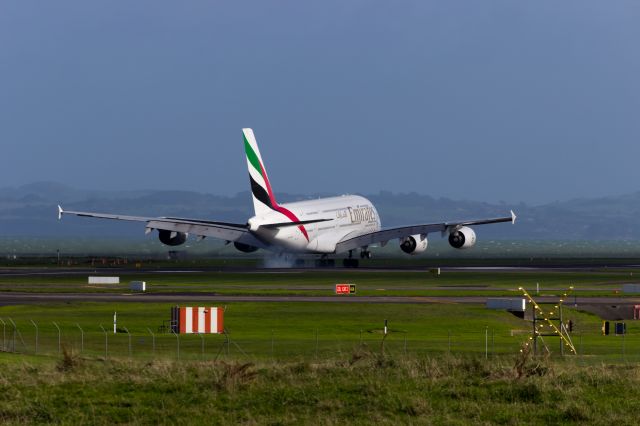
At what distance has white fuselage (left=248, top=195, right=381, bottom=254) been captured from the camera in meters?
116

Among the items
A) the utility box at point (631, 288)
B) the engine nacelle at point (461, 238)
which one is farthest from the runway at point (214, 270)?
the utility box at point (631, 288)

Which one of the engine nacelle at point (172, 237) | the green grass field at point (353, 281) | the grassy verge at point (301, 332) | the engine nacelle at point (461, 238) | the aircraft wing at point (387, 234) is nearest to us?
the grassy verge at point (301, 332)

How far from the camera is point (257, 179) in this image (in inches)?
4633

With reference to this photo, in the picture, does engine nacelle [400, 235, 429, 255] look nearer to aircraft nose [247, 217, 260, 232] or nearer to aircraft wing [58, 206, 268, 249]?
aircraft wing [58, 206, 268, 249]

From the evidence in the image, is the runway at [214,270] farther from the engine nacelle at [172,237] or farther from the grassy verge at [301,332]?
the grassy verge at [301,332]

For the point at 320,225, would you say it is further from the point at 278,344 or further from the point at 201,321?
the point at 278,344

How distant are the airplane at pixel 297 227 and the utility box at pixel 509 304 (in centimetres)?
4110

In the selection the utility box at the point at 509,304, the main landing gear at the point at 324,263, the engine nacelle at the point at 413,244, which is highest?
the engine nacelle at the point at 413,244

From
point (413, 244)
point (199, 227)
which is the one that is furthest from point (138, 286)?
point (413, 244)

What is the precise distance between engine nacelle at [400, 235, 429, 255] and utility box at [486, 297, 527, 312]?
5482 cm

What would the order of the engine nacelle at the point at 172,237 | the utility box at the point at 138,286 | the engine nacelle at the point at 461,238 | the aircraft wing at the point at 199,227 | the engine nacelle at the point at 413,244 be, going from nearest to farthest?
1. the utility box at the point at 138,286
2. the aircraft wing at the point at 199,227
3. the engine nacelle at the point at 172,237
4. the engine nacelle at the point at 461,238
5. the engine nacelle at the point at 413,244

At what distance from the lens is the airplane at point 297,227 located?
381 feet

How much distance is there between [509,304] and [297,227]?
4805 cm

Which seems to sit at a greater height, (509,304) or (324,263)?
(324,263)
